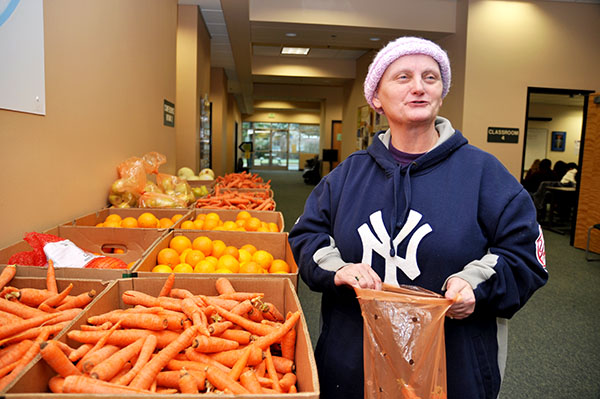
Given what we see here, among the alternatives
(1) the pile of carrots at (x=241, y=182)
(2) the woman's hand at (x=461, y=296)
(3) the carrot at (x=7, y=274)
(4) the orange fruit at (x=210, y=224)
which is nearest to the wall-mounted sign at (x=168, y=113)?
(1) the pile of carrots at (x=241, y=182)

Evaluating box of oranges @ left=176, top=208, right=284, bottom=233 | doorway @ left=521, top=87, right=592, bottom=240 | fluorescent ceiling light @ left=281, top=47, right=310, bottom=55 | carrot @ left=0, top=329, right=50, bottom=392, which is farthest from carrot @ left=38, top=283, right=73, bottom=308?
doorway @ left=521, top=87, right=592, bottom=240

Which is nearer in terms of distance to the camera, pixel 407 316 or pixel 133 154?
A: pixel 407 316

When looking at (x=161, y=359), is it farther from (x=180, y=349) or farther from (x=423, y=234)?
(x=423, y=234)

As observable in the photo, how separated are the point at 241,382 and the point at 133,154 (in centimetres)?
289

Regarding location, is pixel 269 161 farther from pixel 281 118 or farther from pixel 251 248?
pixel 251 248

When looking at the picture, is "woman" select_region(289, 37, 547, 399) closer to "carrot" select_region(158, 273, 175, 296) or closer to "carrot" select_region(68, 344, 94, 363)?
"carrot" select_region(158, 273, 175, 296)

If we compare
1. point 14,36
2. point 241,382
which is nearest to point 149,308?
point 241,382

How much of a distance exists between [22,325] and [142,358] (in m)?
0.37

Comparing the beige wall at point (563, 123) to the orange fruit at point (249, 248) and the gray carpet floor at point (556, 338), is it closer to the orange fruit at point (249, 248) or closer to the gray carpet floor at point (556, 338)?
the gray carpet floor at point (556, 338)

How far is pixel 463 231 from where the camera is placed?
46.4 inches

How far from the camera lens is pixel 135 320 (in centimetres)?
120

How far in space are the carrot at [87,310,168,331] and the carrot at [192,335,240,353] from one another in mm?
129

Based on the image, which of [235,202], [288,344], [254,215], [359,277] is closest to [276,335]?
[288,344]

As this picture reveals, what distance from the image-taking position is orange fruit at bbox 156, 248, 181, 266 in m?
1.93
